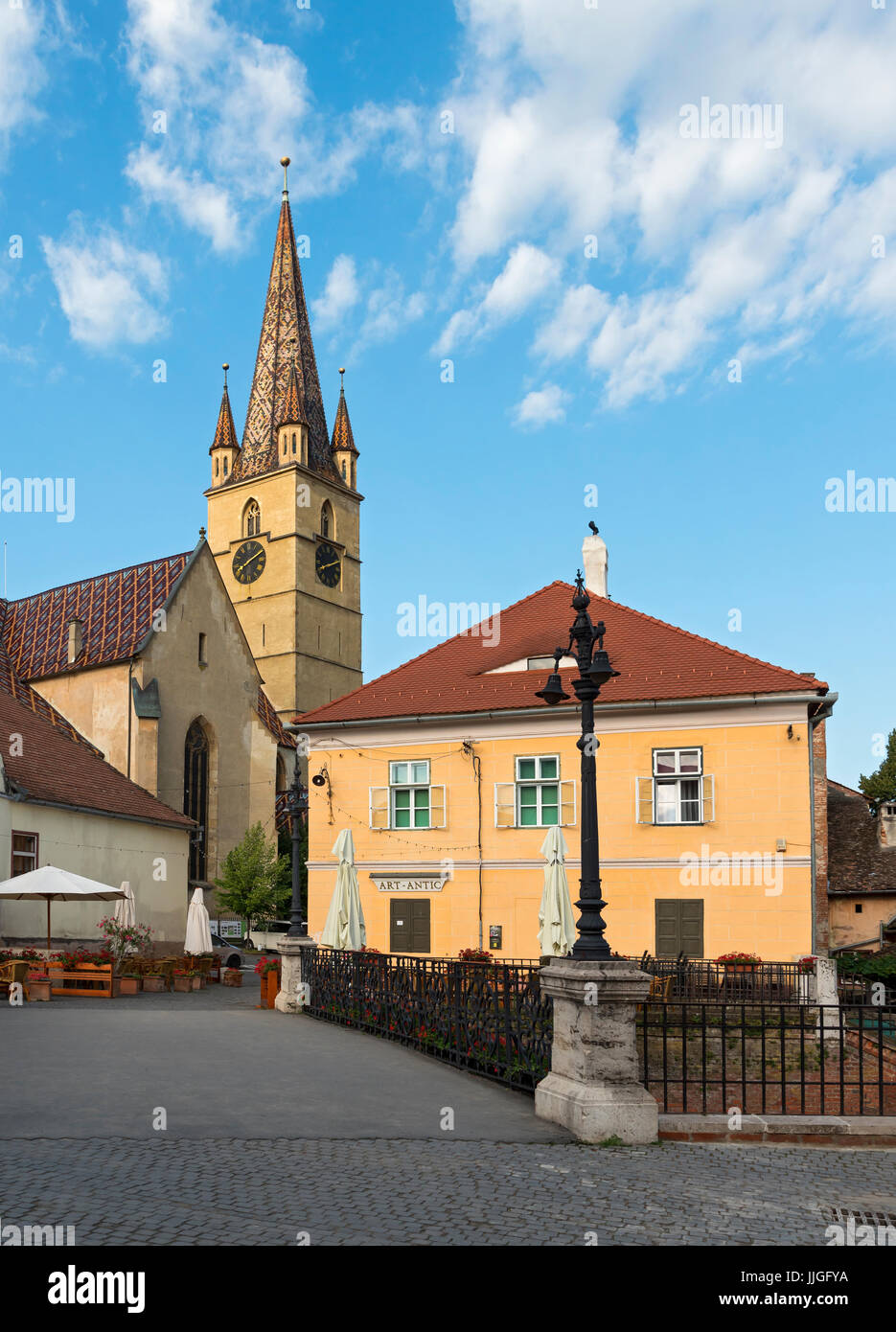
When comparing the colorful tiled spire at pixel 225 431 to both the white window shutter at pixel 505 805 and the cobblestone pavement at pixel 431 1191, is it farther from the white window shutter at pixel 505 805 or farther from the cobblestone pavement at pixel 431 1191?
the cobblestone pavement at pixel 431 1191

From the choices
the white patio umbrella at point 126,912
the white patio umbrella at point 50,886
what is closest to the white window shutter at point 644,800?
the white patio umbrella at point 50,886

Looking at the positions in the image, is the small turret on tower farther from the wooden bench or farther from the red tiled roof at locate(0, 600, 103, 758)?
the wooden bench

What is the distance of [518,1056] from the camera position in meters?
10.8

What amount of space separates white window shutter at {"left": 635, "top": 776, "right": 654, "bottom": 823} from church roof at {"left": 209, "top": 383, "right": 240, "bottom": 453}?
6078 centimetres

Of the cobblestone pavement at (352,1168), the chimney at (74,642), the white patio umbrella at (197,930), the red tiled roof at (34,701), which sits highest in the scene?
the chimney at (74,642)

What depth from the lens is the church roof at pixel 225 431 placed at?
79.1m

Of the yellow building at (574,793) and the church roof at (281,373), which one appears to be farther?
the church roof at (281,373)

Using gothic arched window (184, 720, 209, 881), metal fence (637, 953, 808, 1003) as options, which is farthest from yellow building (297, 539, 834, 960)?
gothic arched window (184, 720, 209, 881)

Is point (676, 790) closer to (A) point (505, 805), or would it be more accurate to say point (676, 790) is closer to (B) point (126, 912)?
(A) point (505, 805)

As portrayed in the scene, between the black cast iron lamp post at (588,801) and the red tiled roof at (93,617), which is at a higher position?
the red tiled roof at (93,617)

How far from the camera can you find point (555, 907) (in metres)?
20.0

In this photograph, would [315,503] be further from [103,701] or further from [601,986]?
[601,986]

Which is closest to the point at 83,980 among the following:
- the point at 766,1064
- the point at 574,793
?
the point at 574,793
